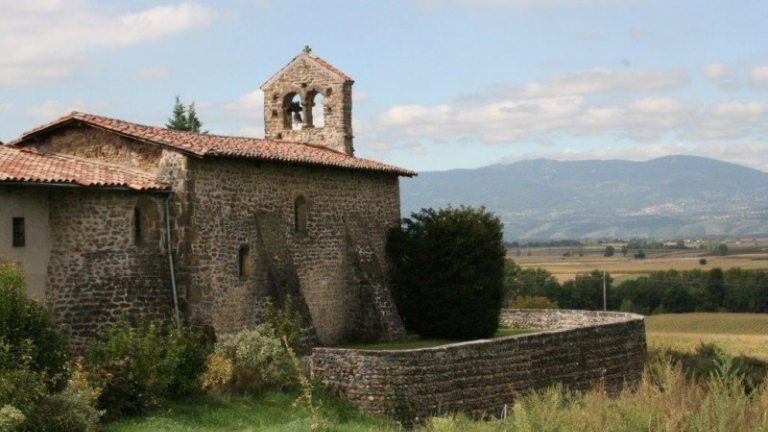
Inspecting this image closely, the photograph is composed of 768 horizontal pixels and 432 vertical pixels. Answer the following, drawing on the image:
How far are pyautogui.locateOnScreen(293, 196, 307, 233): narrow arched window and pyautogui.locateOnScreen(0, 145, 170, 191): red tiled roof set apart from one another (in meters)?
5.22

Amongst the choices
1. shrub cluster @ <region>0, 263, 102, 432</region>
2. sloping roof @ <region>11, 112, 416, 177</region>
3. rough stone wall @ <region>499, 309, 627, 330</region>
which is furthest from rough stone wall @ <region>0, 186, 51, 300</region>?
rough stone wall @ <region>499, 309, 627, 330</region>

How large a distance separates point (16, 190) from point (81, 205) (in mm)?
1516

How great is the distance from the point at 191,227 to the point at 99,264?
231 cm

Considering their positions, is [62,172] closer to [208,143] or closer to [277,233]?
[208,143]

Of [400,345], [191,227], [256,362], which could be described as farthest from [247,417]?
[400,345]

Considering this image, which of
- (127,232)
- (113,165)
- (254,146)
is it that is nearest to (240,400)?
(127,232)

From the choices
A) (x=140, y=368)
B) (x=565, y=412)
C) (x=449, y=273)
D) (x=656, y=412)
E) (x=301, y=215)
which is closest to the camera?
(x=656, y=412)

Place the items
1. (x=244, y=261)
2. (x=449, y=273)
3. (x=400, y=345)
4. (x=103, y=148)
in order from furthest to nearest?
(x=449, y=273) < (x=400, y=345) < (x=244, y=261) < (x=103, y=148)

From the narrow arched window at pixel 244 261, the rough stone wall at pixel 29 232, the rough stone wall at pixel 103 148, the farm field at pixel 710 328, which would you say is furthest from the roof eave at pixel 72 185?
the farm field at pixel 710 328

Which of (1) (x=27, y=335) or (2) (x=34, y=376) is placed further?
(1) (x=27, y=335)

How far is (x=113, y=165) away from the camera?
24875 mm

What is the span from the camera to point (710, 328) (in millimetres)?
61469

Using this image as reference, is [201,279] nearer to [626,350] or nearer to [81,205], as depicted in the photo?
[81,205]

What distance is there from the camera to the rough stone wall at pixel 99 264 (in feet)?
73.4
